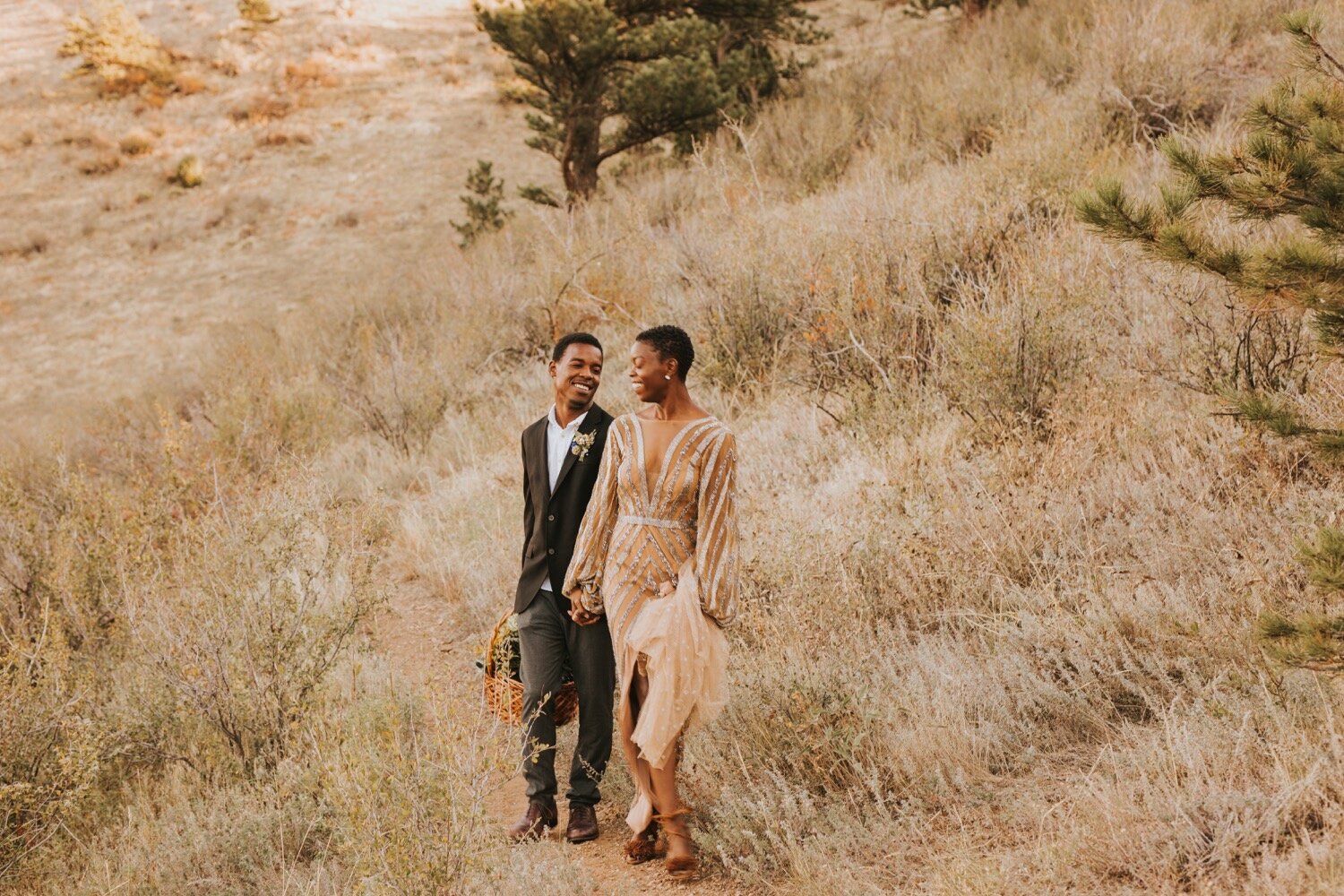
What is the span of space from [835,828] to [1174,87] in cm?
896

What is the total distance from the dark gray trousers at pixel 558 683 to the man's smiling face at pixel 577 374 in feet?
2.76

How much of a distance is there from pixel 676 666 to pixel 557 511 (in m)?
1.02

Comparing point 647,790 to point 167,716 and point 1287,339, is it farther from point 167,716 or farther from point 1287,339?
point 1287,339

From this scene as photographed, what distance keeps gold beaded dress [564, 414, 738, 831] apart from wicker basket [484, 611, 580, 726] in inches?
23.0

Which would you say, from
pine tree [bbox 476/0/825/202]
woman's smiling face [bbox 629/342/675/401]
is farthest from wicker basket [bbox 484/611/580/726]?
pine tree [bbox 476/0/825/202]

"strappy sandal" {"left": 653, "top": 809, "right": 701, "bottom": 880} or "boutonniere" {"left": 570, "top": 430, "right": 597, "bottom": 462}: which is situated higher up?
"boutonniere" {"left": 570, "top": 430, "right": 597, "bottom": 462}

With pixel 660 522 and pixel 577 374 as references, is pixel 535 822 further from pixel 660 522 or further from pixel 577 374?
pixel 577 374

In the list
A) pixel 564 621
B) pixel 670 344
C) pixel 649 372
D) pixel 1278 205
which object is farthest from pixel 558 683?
pixel 1278 205

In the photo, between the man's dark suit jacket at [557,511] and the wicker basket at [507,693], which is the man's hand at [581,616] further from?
the wicker basket at [507,693]

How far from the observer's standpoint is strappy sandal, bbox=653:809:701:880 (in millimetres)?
3490

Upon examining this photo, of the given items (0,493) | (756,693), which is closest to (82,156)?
(0,493)

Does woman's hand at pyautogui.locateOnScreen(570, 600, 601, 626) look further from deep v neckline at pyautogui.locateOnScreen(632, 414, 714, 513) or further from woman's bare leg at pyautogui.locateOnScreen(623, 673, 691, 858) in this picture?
deep v neckline at pyautogui.locateOnScreen(632, 414, 714, 513)

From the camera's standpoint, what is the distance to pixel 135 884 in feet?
12.1

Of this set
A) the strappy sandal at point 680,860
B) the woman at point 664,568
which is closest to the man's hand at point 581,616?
the woman at point 664,568
